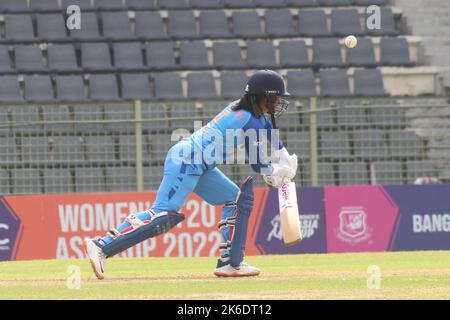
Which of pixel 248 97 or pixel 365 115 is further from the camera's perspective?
pixel 365 115

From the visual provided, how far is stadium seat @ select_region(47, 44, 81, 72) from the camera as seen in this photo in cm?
2447

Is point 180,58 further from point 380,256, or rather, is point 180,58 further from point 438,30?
point 380,256

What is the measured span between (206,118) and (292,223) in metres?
8.15

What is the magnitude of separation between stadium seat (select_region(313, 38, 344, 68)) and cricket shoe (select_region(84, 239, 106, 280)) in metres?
14.9

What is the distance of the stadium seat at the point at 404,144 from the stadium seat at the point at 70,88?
665 cm

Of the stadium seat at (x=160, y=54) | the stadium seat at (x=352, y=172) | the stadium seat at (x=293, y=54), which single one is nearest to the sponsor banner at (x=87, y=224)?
the stadium seat at (x=352, y=172)

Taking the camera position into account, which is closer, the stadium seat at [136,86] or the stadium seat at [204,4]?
the stadium seat at [136,86]

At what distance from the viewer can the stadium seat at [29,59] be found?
24250 mm

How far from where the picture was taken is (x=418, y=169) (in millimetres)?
20047

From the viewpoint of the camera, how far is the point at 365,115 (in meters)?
19.8

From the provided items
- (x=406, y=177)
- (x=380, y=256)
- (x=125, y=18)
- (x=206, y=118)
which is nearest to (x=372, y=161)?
(x=406, y=177)

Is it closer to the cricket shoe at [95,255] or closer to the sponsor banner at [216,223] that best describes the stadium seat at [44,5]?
the sponsor banner at [216,223]

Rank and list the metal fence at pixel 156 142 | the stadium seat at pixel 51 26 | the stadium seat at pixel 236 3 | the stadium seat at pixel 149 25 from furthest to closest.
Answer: the stadium seat at pixel 236 3 → the stadium seat at pixel 149 25 → the stadium seat at pixel 51 26 → the metal fence at pixel 156 142

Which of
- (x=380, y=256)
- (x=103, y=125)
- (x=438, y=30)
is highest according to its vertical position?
(x=438, y=30)
